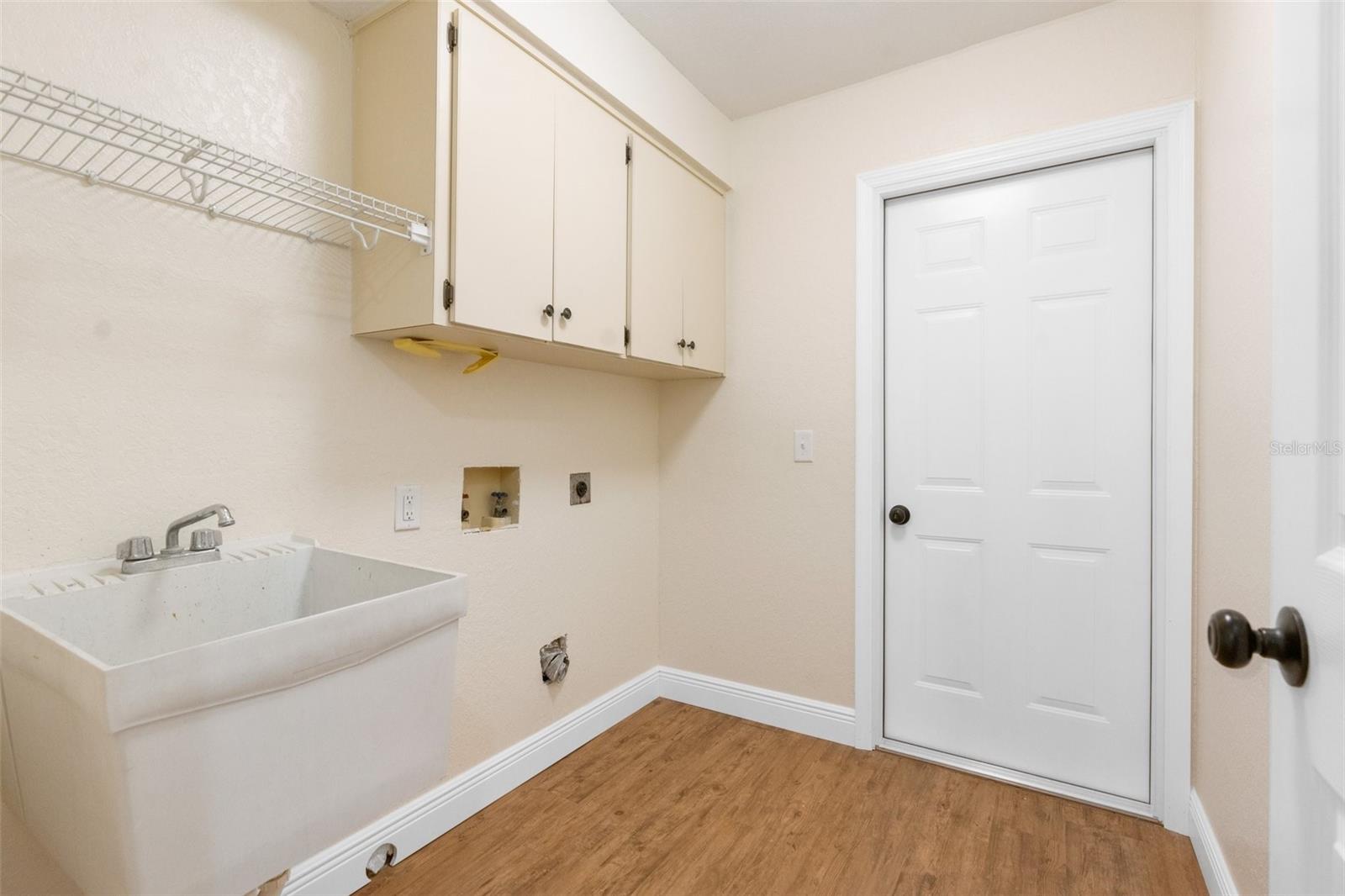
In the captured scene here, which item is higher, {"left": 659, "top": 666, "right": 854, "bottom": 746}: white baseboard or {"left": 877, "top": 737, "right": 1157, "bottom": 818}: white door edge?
{"left": 659, "top": 666, "right": 854, "bottom": 746}: white baseboard

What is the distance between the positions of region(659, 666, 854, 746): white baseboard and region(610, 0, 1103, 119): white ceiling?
7.69ft

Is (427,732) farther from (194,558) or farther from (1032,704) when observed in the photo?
(1032,704)

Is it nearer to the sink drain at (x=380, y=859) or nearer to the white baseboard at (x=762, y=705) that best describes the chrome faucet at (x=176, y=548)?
the sink drain at (x=380, y=859)

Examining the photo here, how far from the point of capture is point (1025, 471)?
6.93 feet

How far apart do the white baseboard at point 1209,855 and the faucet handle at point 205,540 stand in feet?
7.61

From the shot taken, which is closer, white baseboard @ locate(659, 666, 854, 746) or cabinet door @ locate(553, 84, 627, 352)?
cabinet door @ locate(553, 84, 627, 352)

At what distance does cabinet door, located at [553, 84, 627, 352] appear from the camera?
71.2 inches

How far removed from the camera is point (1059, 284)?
2.06m

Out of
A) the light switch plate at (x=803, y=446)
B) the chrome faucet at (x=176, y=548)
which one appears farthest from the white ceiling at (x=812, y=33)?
the chrome faucet at (x=176, y=548)

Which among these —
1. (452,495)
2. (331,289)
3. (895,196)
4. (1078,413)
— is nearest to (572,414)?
(452,495)

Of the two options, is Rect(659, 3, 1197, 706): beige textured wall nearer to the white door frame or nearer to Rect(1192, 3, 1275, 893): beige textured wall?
the white door frame

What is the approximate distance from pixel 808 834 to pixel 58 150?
2343 mm

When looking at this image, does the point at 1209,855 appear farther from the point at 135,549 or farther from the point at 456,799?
the point at 135,549

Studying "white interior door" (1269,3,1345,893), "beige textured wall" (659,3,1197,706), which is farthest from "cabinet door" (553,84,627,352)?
"white interior door" (1269,3,1345,893)
